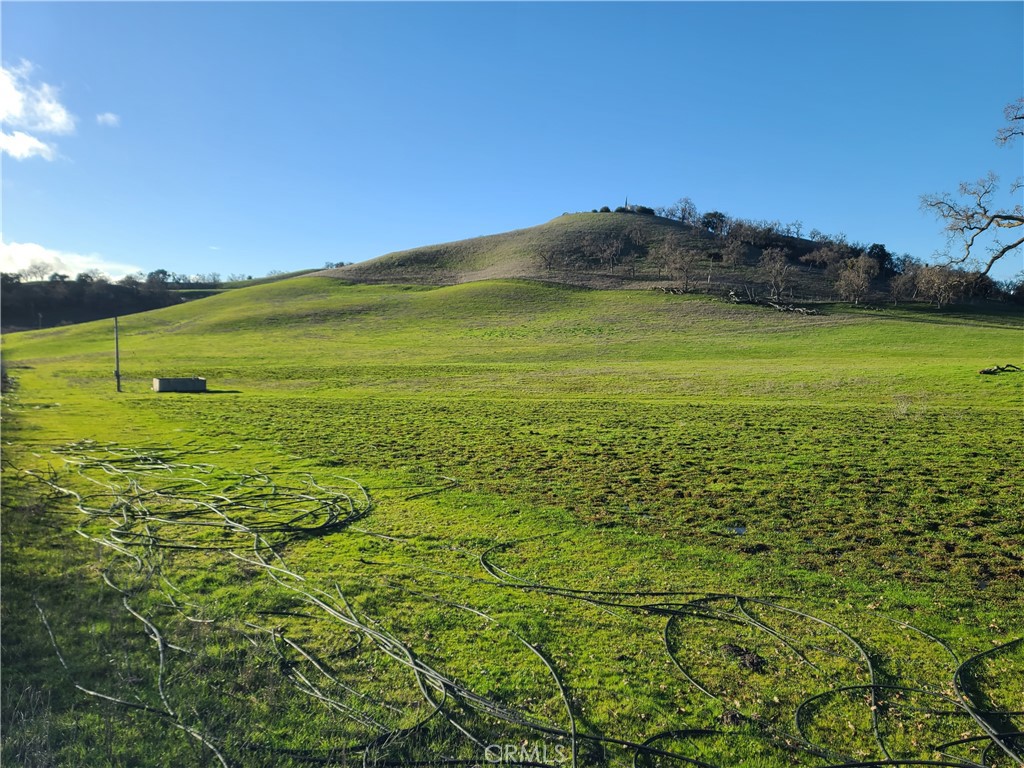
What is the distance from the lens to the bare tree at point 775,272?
277 ft

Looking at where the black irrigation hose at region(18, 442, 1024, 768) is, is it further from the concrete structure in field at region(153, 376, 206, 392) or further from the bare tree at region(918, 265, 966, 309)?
the concrete structure in field at region(153, 376, 206, 392)

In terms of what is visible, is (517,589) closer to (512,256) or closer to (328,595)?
(328,595)

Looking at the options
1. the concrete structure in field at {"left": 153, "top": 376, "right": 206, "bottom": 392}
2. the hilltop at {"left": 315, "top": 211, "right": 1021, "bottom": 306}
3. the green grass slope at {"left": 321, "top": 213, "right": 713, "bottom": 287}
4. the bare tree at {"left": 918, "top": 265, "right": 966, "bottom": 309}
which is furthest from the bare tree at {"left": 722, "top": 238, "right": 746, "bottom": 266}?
the concrete structure in field at {"left": 153, "top": 376, "right": 206, "bottom": 392}

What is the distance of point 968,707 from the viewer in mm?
5207

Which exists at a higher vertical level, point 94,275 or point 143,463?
point 94,275

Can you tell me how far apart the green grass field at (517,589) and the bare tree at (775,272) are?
67501 millimetres

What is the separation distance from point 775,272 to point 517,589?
89.5m

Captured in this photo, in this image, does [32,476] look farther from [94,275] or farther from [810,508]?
[94,275]

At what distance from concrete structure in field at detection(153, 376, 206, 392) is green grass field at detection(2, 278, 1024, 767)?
1000 cm

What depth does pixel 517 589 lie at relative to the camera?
7500 millimetres

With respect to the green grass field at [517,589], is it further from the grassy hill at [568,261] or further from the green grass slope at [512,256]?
the green grass slope at [512,256]

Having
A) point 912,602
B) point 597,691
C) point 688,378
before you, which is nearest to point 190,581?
point 597,691

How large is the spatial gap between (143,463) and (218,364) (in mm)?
34323

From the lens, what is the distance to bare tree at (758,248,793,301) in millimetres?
84475
